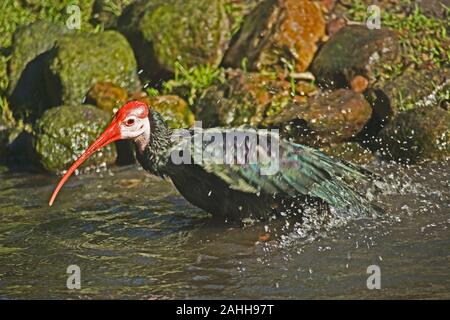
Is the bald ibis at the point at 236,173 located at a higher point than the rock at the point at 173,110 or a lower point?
lower

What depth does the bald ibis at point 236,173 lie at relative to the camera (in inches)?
281

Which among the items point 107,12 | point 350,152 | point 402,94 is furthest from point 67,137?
point 402,94

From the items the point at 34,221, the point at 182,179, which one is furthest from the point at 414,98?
the point at 34,221

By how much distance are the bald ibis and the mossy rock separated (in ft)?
8.09

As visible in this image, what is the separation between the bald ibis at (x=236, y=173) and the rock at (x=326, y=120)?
179cm

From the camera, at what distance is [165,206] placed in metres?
8.30

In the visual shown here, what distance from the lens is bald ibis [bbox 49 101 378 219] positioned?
7.14 metres

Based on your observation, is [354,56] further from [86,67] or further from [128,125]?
[128,125]

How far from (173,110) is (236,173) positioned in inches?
114

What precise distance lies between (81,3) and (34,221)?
4197 millimetres

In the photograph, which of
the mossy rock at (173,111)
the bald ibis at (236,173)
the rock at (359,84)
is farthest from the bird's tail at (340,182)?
the mossy rock at (173,111)

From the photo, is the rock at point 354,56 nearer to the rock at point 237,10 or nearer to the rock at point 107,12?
the rock at point 237,10

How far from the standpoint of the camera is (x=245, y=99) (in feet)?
31.6

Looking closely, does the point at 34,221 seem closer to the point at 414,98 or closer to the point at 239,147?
the point at 239,147
